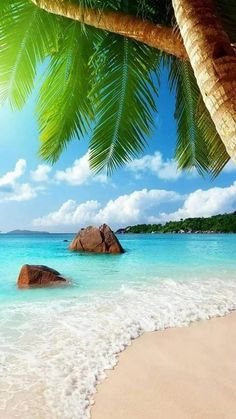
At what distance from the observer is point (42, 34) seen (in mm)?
4691

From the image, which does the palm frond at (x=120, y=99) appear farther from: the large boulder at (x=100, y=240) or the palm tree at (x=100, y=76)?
the large boulder at (x=100, y=240)

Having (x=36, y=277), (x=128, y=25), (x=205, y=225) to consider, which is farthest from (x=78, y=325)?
(x=205, y=225)

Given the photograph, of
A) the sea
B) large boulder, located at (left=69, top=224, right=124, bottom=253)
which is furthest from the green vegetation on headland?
the sea

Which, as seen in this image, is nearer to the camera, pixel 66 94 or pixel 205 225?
pixel 66 94

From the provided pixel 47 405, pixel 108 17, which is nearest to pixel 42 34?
pixel 108 17

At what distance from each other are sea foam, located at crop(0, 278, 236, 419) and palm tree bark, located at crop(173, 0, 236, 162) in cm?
316

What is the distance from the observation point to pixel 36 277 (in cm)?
1239

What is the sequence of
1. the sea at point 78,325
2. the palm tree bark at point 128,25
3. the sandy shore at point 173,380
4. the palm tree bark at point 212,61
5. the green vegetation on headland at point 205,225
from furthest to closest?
1. the green vegetation on headland at point 205,225
2. the sea at point 78,325
3. the sandy shore at point 173,380
4. the palm tree bark at point 128,25
5. the palm tree bark at point 212,61

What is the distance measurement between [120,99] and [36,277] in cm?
854

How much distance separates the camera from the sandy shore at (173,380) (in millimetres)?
3848

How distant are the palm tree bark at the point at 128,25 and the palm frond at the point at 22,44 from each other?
108cm

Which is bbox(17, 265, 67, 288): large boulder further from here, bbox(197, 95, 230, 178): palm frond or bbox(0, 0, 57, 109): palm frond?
bbox(197, 95, 230, 178): palm frond

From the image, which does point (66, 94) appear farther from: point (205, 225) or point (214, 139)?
point (205, 225)

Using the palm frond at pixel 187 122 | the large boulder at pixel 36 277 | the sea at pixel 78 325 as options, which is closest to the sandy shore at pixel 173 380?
the sea at pixel 78 325
